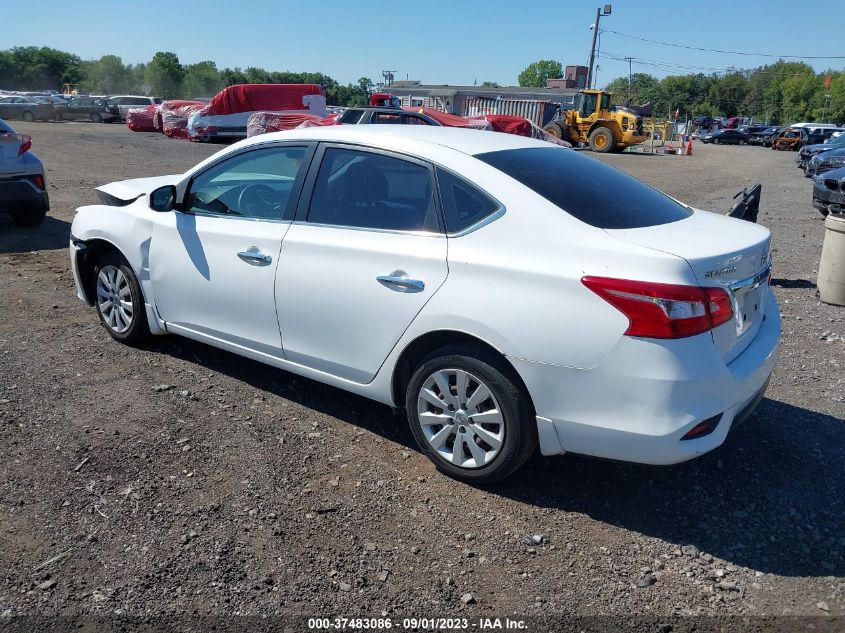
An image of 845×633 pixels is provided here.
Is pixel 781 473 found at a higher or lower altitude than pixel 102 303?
lower

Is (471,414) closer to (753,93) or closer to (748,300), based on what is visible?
(748,300)

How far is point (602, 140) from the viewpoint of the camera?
110 ft

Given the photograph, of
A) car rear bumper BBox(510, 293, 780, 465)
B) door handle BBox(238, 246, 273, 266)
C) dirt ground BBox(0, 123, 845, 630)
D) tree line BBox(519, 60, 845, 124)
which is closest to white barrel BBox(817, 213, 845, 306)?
dirt ground BBox(0, 123, 845, 630)

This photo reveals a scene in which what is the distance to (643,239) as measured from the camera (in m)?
3.19

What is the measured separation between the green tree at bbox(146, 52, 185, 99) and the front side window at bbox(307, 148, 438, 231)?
91.6 m

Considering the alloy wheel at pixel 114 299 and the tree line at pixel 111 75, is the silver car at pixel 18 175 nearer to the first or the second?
the alloy wheel at pixel 114 299

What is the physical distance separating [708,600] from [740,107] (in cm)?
12994

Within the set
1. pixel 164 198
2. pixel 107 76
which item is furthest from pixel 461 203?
pixel 107 76

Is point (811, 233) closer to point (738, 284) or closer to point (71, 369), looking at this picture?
point (738, 284)

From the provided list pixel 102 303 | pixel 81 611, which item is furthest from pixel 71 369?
pixel 81 611

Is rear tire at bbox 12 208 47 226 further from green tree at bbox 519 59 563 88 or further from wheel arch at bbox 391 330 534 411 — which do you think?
green tree at bbox 519 59 563 88

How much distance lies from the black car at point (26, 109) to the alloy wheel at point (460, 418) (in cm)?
4610

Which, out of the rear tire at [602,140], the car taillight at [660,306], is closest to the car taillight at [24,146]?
the car taillight at [660,306]

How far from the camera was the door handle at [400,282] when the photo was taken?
347 centimetres
